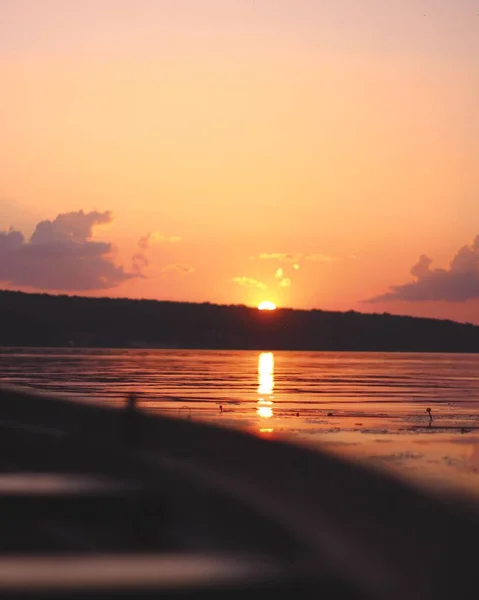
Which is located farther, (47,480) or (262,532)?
(47,480)

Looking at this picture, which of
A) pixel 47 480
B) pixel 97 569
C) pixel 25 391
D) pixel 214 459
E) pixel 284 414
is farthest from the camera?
pixel 284 414

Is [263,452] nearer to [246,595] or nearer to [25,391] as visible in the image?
[246,595]

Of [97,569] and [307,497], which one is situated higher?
[307,497]

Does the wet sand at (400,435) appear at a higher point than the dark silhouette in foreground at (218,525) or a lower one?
lower

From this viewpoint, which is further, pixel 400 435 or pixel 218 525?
pixel 400 435

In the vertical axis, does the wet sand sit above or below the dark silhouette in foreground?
below

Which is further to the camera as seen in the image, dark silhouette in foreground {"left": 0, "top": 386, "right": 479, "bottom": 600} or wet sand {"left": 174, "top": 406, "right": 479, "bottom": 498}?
wet sand {"left": 174, "top": 406, "right": 479, "bottom": 498}

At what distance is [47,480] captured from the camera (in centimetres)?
437

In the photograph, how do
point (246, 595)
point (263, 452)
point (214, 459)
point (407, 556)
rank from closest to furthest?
point (407, 556) → point (246, 595) → point (263, 452) → point (214, 459)

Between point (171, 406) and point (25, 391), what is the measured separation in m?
37.1

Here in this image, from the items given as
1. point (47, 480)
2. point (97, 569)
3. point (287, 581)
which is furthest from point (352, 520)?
point (47, 480)

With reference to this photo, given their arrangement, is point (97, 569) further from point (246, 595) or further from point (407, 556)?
point (407, 556)

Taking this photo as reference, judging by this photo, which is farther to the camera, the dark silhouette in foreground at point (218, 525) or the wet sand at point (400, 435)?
the wet sand at point (400, 435)

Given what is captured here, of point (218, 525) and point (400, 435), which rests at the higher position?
point (218, 525)
